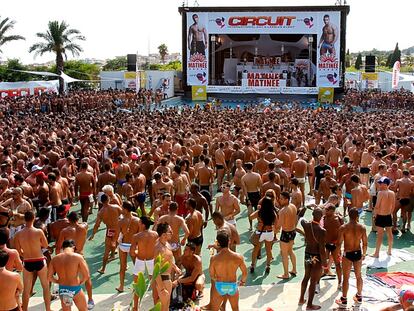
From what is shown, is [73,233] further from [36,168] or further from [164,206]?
[36,168]

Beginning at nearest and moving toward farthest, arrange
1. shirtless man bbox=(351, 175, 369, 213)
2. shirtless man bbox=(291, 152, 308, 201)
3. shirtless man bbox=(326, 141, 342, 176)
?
shirtless man bbox=(351, 175, 369, 213), shirtless man bbox=(291, 152, 308, 201), shirtless man bbox=(326, 141, 342, 176)

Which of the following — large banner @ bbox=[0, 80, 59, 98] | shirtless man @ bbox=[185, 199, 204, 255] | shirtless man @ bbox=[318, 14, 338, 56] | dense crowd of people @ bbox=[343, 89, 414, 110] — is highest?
shirtless man @ bbox=[318, 14, 338, 56]

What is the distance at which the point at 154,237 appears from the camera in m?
6.41

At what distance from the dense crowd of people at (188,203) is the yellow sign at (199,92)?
1730 centimetres

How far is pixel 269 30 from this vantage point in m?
34.5

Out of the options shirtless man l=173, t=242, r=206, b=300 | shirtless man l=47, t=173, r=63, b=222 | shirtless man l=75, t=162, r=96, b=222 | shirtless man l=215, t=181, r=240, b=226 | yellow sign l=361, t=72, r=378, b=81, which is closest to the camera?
shirtless man l=173, t=242, r=206, b=300

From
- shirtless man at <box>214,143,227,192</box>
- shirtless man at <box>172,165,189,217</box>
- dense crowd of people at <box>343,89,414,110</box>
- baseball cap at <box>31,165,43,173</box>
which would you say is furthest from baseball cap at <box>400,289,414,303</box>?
dense crowd of people at <box>343,89,414,110</box>

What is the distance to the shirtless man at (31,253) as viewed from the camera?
21.2 ft

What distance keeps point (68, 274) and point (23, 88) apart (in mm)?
26609

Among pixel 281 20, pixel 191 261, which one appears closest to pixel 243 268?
pixel 191 261

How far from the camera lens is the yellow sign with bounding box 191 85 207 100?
35250 mm

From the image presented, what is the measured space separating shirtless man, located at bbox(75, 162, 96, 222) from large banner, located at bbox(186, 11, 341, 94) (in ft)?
83.4

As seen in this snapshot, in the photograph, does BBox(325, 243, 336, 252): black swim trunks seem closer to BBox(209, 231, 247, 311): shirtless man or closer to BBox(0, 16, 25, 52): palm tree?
BBox(209, 231, 247, 311): shirtless man

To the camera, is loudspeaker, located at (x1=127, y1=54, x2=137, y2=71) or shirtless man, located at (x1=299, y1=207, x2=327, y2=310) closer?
shirtless man, located at (x1=299, y1=207, x2=327, y2=310)
